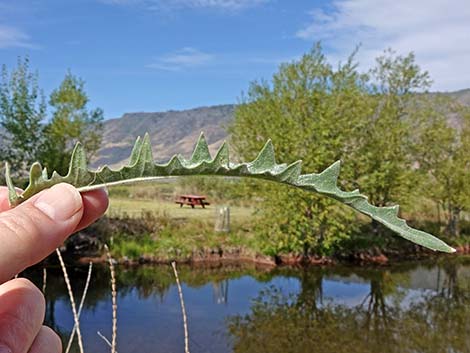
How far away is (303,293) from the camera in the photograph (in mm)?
18891

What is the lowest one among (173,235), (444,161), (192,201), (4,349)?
(173,235)

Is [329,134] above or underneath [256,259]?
above

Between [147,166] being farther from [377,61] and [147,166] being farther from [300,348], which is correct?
[377,61]

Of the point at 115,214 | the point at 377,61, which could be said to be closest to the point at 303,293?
the point at 115,214

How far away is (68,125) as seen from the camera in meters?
26.0

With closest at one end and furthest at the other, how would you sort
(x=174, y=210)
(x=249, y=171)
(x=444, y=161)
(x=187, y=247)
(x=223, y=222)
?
(x=249, y=171) → (x=187, y=247) → (x=223, y=222) → (x=174, y=210) → (x=444, y=161)

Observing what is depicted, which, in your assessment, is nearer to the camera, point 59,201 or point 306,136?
point 59,201

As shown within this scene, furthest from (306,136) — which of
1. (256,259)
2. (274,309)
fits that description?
(274,309)

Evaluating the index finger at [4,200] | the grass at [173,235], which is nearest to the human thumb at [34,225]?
the index finger at [4,200]

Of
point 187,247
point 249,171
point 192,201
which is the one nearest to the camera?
point 249,171

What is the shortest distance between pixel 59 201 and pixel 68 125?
25.9 metres

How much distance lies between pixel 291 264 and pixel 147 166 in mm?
23275

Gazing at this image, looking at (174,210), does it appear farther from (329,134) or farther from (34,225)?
(34,225)

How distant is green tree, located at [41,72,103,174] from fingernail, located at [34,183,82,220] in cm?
2526
